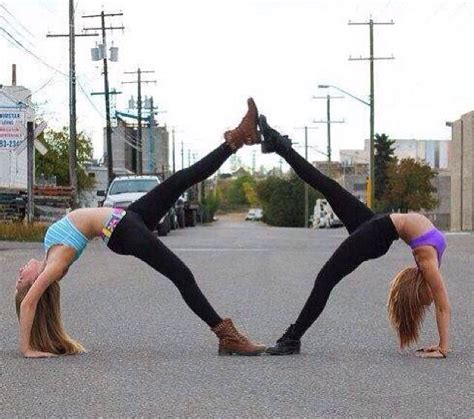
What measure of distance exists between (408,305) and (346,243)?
Result: 0.70 m

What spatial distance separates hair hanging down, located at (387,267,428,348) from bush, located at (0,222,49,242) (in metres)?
22.9

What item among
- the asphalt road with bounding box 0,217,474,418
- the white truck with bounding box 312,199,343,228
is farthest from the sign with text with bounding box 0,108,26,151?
the white truck with bounding box 312,199,343,228

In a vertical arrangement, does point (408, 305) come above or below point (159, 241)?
below

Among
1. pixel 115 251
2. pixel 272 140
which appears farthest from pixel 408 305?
pixel 115 251

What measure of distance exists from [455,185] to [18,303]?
68.1 meters

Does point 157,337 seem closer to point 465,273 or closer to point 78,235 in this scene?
point 78,235

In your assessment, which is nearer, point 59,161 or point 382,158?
point 59,161

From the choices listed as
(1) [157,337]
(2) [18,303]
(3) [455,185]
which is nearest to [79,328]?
(1) [157,337]

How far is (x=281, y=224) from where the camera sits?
117500mm

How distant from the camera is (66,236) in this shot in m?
8.38

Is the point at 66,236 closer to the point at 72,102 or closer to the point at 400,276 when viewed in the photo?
the point at 400,276

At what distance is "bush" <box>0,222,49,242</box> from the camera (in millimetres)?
30391

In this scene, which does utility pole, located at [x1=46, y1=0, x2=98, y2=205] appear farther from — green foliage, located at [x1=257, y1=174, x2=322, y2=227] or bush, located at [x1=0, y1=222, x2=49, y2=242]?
green foliage, located at [x1=257, y1=174, x2=322, y2=227]

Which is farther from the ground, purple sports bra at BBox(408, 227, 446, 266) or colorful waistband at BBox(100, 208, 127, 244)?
colorful waistband at BBox(100, 208, 127, 244)
